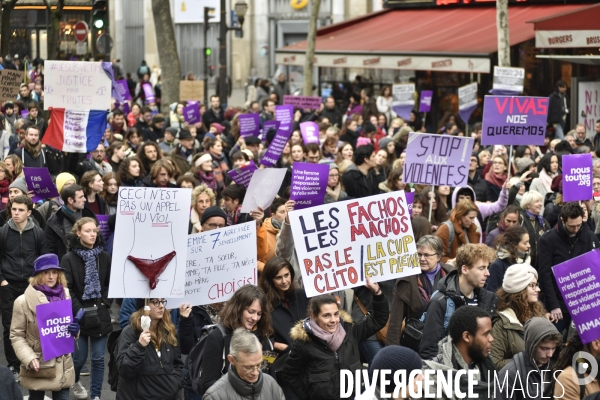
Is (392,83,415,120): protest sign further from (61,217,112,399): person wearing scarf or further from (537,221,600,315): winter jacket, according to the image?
(61,217,112,399): person wearing scarf

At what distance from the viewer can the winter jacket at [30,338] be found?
789cm

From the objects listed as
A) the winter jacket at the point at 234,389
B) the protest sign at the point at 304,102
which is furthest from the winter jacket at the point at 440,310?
the protest sign at the point at 304,102

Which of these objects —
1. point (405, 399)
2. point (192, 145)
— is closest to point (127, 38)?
point (192, 145)

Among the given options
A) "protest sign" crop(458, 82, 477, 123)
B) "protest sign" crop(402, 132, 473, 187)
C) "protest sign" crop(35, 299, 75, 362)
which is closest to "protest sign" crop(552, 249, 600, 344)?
"protest sign" crop(35, 299, 75, 362)

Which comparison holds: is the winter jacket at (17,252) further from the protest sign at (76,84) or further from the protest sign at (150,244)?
the protest sign at (76,84)

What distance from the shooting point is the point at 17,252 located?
9.73 meters

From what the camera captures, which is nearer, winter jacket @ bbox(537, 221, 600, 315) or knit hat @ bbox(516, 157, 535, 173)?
winter jacket @ bbox(537, 221, 600, 315)

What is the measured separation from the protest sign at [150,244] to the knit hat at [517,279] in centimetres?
200

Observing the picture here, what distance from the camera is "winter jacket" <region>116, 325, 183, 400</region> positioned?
22.7 feet

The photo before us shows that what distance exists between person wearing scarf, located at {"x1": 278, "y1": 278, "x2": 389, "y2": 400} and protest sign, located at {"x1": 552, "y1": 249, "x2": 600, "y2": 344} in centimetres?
123

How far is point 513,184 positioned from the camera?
11750mm

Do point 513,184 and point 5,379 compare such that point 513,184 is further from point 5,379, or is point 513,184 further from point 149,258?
point 5,379

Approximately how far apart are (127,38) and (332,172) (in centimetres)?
3428

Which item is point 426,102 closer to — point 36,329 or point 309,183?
point 309,183
